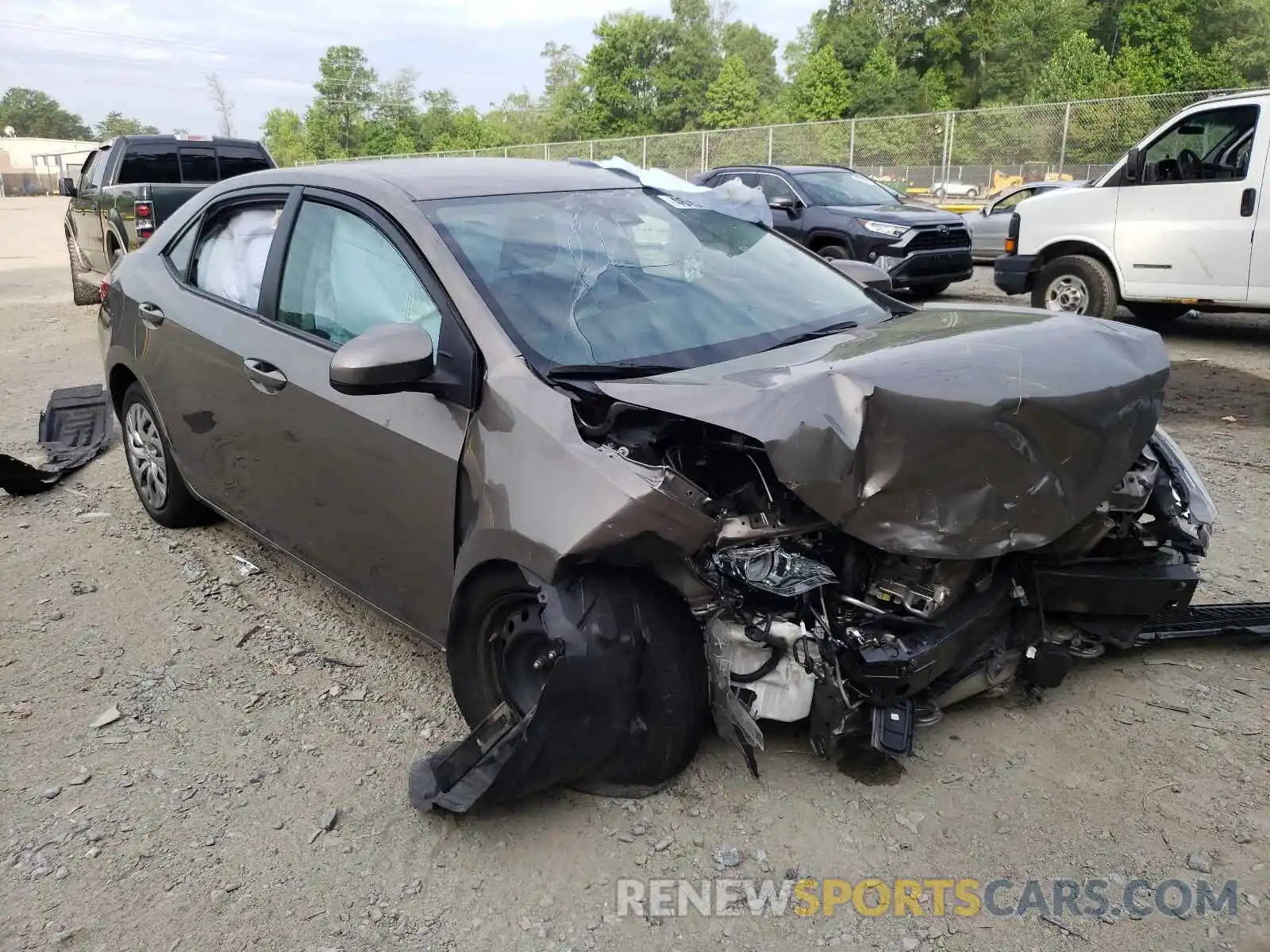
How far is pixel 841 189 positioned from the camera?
1267 centimetres

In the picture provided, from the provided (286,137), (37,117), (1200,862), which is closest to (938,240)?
(1200,862)

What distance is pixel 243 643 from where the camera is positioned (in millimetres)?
3760

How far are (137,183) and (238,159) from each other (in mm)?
1508

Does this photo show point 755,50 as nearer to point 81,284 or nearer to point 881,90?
point 881,90

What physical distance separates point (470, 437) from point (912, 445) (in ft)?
3.95

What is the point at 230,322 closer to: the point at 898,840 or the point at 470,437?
the point at 470,437

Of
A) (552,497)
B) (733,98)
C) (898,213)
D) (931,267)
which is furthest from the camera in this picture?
(733,98)

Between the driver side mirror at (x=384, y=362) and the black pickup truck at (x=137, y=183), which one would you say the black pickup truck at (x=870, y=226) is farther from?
the driver side mirror at (x=384, y=362)

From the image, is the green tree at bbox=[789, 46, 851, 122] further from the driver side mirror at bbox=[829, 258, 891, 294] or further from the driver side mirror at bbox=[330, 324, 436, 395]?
the driver side mirror at bbox=[330, 324, 436, 395]

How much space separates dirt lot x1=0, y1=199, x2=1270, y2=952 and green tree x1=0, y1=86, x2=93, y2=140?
13811cm

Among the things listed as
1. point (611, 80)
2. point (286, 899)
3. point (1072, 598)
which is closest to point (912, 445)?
point (1072, 598)

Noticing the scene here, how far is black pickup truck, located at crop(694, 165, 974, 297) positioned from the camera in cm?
1148

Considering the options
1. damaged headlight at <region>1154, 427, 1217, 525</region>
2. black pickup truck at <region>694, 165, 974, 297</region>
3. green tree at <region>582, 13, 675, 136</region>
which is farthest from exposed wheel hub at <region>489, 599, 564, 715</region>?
green tree at <region>582, 13, 675, 136</region>

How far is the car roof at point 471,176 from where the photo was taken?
337 centimetres
